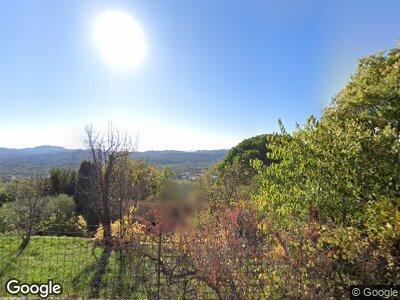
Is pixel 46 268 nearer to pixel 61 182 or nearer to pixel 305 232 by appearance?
pixel 305 232

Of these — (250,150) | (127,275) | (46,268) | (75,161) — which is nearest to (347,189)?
(127,275)

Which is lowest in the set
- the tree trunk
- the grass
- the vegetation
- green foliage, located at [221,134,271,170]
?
the grass

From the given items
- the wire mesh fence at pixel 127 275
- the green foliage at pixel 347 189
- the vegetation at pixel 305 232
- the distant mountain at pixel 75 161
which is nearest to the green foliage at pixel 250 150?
the distant mountain at pixel 75 161

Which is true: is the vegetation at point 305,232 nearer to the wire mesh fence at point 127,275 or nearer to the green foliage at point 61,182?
the wire mesh fence at point 127,275

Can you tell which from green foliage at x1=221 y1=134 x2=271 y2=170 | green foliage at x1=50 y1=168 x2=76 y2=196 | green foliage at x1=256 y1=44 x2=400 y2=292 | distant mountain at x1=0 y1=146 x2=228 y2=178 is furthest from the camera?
green foliage at x1=221 y1=134 x2=271 y2=170

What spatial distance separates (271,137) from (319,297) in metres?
2.97

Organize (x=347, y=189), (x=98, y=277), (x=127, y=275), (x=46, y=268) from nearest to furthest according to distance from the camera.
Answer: (x=347, y=189), (x=127, y=275), (x=98, y=277), (x=46, y=268)

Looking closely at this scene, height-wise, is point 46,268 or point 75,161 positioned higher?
point 75,161

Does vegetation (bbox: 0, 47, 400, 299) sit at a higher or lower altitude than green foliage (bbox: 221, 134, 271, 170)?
lower

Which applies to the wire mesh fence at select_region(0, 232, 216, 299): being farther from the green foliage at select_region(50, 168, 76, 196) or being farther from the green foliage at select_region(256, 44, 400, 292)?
the green foliage at select_region(50, 168, 76, 196)

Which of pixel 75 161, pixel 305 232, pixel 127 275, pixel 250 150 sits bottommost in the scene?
pixel 127 275

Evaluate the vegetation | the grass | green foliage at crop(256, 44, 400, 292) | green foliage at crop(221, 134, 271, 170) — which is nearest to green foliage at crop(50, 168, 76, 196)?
green foliage at crop(221, 134, 271, 170)

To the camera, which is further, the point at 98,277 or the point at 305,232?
the point at 98,277

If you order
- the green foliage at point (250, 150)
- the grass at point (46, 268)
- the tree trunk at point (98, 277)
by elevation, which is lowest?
the grass at point (46, 268)
